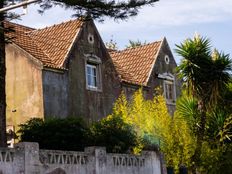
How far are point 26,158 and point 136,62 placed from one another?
64.8 ft

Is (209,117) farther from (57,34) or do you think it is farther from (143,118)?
(57,34)

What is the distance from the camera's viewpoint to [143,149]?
70.3 feet

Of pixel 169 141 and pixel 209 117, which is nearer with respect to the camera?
pixel 169 141

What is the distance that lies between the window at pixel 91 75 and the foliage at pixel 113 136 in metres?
6.06

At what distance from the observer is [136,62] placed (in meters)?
33.9

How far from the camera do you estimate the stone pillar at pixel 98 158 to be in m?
16.9

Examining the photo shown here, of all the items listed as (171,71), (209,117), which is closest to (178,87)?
(171,71)

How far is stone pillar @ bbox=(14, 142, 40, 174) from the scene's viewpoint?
1458 cm

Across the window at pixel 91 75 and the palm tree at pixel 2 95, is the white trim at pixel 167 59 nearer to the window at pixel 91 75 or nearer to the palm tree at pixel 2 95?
the window at pixel 91 75

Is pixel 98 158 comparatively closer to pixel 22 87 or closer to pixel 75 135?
pixel 75 135

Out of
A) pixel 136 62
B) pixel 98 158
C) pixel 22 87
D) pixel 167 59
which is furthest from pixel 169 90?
pixel 98 158

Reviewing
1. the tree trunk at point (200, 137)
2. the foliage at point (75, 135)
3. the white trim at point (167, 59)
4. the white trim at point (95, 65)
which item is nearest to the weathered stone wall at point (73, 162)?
the foliage at point (75, 135)

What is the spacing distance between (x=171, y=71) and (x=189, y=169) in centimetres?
1077

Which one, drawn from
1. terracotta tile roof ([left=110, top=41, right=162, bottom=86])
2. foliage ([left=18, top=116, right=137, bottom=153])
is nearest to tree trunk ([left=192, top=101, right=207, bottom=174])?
foliage ([left=18, top=116, right=137, bottom=153])
